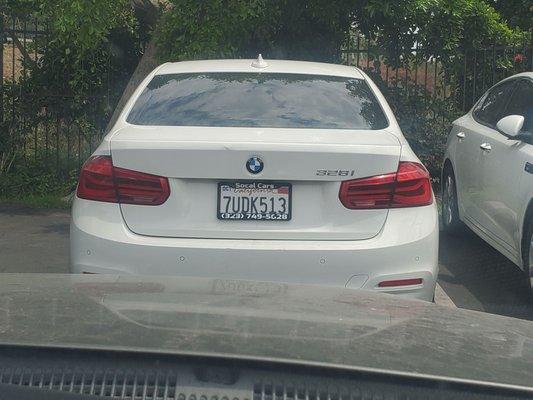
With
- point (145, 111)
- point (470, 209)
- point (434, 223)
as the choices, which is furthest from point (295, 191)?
point (470, 209)

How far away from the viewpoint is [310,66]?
5484mm

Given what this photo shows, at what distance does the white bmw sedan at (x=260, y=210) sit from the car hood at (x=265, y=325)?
3.47ft

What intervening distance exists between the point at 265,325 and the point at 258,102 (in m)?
2.82

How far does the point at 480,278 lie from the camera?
6.97 metres

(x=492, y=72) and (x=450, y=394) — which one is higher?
(x=450, y=394)

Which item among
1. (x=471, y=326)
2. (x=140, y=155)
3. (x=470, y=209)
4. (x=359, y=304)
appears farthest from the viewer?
(x=470, y=209)

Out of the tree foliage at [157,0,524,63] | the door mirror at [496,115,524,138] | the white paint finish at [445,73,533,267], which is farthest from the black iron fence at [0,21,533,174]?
the door mirror at [496,115,524,138]

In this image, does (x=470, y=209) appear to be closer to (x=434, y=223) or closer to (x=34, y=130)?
(x=434, y=223)

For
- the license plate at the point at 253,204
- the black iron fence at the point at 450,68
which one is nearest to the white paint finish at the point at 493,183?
the license plate at the point at 253,204

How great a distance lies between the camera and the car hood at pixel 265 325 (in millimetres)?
1856

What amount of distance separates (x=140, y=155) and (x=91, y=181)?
1.00ft

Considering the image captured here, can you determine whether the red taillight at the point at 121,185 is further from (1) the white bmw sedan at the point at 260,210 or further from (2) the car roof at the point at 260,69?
(2) the car roof at the point at 260,69

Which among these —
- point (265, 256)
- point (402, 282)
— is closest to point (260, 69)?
point (265, 256)

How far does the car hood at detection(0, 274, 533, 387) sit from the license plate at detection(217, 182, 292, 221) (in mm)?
1151
